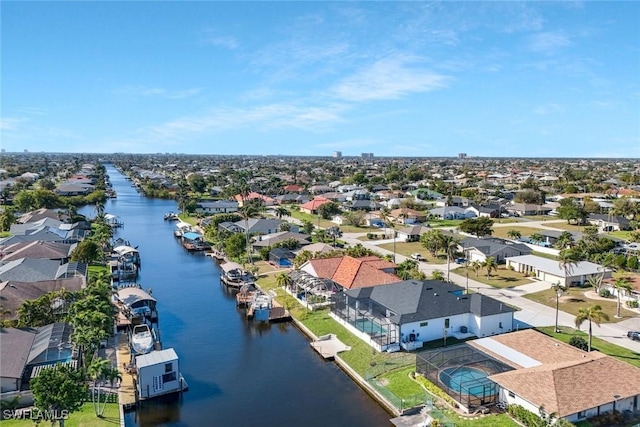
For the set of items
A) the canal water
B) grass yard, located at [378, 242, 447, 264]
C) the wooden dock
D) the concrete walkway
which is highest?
grass yard, located at [378, 242, 447, 264]

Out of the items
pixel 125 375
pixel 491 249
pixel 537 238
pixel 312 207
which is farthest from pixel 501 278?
pixel 312 207

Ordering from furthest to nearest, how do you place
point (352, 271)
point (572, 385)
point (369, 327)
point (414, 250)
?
point (414, 250), point (352, 271), point (369, 327), point (572, 385)

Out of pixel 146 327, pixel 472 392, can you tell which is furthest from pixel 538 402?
pixel 146 327

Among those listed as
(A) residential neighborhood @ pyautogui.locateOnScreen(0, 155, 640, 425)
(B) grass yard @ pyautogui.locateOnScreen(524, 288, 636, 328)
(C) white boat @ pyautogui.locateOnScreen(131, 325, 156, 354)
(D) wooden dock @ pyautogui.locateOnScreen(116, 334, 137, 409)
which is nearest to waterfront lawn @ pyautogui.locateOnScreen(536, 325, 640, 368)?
(A) residential neighborhood @ pyautogui.locateOnScreen(0, 155, 640, 425)

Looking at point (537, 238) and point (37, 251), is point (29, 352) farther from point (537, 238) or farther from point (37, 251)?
point (537, 238)

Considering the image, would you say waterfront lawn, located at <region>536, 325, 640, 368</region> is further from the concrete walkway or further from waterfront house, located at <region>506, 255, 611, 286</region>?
waterfront house, located at <region>506, 255, 611, 286</region>

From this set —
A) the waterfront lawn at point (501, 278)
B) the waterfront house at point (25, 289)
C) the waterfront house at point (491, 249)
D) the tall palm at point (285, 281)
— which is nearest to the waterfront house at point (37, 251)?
the waterfront house at point (25, 289)
